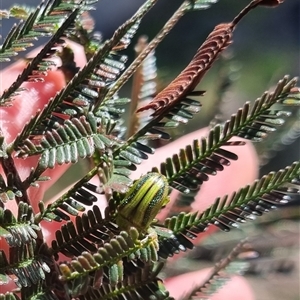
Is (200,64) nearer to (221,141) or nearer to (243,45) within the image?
(221,141)

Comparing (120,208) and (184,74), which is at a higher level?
(184,74)

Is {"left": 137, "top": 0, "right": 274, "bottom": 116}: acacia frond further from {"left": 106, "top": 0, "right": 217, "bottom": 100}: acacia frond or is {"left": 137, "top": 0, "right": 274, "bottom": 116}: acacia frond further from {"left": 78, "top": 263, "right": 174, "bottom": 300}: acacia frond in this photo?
{"left": 78, "top": 263, "right": 174, "bottom": 300}: acacia frond

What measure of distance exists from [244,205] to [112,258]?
0.16 m

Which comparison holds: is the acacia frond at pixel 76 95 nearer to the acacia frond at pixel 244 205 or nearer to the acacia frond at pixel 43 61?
the acacia frond at pixel 43 61

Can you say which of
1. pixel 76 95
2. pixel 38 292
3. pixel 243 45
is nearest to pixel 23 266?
pixel 38 292

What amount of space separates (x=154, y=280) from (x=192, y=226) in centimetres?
7

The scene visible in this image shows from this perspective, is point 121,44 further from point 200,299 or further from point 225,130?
point 200,299

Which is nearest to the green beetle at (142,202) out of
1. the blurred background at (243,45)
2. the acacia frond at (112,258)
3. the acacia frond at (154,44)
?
the acacia frond at (112,258)

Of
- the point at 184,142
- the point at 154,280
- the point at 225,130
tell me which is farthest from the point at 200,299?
the point at 184,142

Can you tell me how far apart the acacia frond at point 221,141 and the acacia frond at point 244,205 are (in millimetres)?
37

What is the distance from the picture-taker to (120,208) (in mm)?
524

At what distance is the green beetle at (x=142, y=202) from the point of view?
20.0 inches

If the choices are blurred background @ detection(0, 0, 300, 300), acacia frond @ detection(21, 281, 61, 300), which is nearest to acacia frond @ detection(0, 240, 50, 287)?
acacia frond @ detection(21, 281, 61, 300)

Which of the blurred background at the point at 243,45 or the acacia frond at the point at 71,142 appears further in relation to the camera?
the blurred background at the point at 243,45
